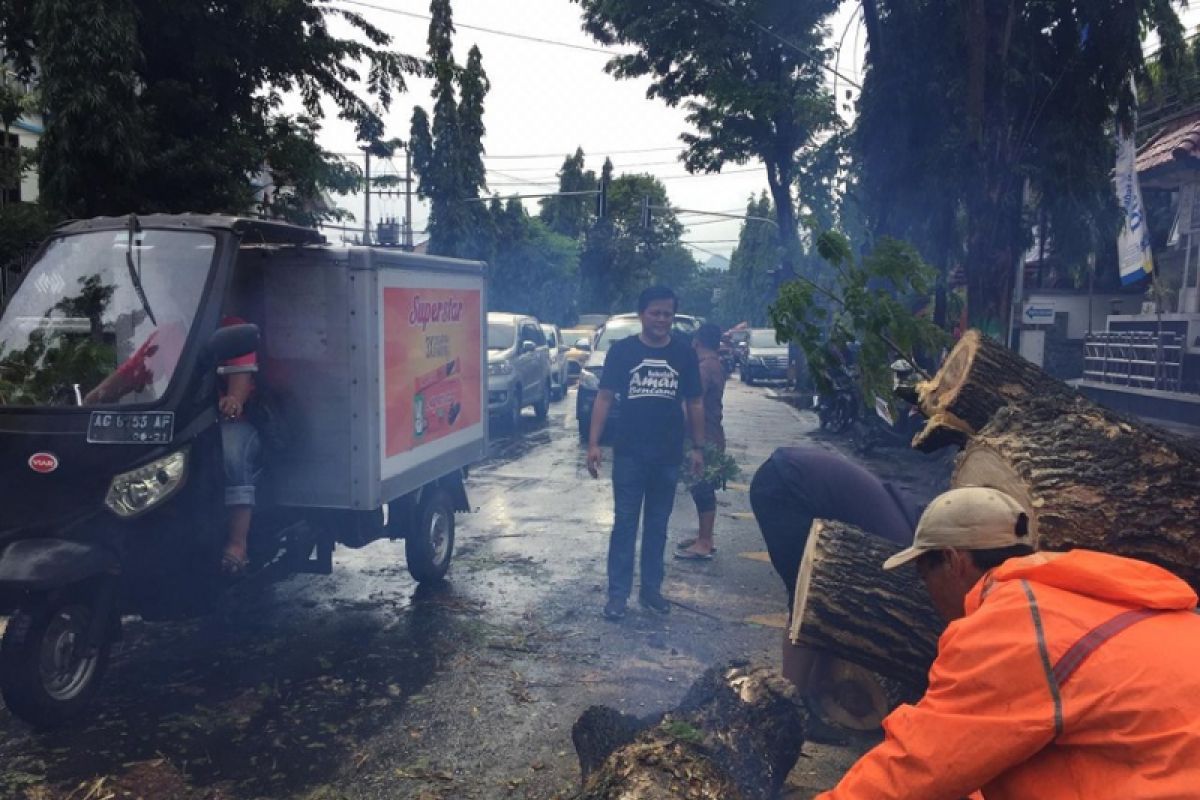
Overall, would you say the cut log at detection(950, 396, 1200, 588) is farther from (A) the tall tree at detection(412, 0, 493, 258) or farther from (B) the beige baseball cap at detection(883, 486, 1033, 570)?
(A) the tall tree at detection(412, 0, 493, 258)

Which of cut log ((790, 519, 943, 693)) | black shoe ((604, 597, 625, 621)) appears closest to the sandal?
black shoe ((604, 597, 625, 621))

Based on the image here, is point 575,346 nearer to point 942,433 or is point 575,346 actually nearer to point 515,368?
point 515,368

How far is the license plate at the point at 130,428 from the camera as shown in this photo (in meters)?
4.29

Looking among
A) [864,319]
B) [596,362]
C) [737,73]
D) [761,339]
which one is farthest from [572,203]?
[864,319]

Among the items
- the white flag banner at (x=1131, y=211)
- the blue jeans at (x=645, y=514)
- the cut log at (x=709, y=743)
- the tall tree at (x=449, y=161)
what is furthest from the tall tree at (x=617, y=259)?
the cut log at (x=709, y=743)

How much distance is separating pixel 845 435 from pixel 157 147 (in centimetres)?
1134

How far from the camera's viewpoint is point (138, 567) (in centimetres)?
436

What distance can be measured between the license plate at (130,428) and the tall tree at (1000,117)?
877 cm

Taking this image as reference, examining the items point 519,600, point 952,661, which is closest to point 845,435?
point 519,600

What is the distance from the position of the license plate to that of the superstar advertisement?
1.36 metres

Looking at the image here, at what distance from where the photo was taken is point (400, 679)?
4.92 meters

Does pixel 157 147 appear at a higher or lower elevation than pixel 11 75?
lower

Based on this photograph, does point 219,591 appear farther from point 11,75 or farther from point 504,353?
point 504,353

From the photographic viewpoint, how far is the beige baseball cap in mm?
2238
